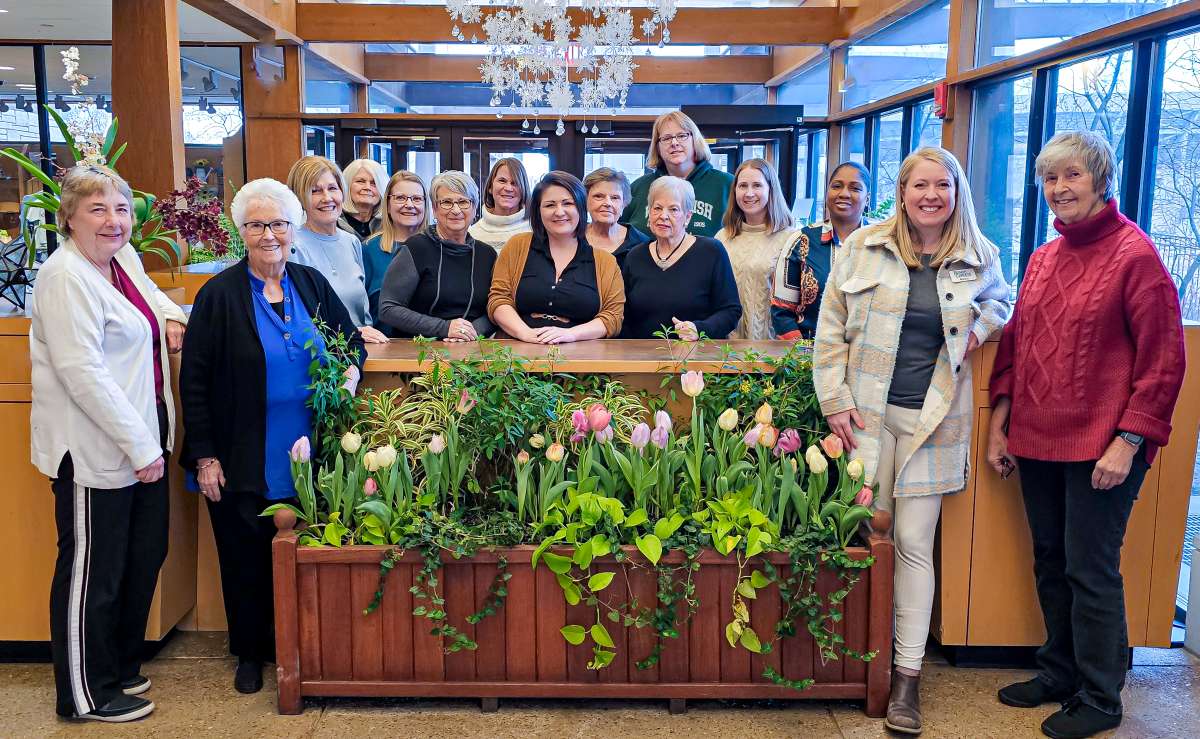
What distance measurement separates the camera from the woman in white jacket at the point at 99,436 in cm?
238

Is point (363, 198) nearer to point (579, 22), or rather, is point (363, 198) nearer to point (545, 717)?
point (545, 717)

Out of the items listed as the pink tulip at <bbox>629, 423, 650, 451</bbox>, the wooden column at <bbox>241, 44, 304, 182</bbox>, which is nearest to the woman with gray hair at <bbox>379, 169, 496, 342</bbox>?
the pink tulip at <bbox>629, 423, 650, 451</bbox>

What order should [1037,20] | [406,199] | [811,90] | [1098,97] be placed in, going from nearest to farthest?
[406,199]
[1098,97]
[1037,20]
[811,90]

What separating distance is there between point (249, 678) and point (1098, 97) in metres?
4.47

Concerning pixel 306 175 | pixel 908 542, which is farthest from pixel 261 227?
pixel 908 542

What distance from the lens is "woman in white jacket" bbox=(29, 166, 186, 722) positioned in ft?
7.82

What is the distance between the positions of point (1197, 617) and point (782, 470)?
1489 mm

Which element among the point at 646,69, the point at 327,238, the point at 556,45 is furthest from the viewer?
the point at 646,69

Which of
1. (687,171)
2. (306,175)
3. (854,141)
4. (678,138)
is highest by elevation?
(854,141)

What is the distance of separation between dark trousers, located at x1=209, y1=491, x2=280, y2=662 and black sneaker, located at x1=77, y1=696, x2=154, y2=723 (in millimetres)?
280

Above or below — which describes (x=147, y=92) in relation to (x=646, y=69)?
below

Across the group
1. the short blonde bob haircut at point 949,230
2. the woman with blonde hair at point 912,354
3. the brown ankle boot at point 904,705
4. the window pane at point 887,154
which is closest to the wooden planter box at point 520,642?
the brown ankle boot at point 904,705

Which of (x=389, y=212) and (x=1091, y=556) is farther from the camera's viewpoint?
(x=389, y=212)

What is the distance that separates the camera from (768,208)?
149 inches
